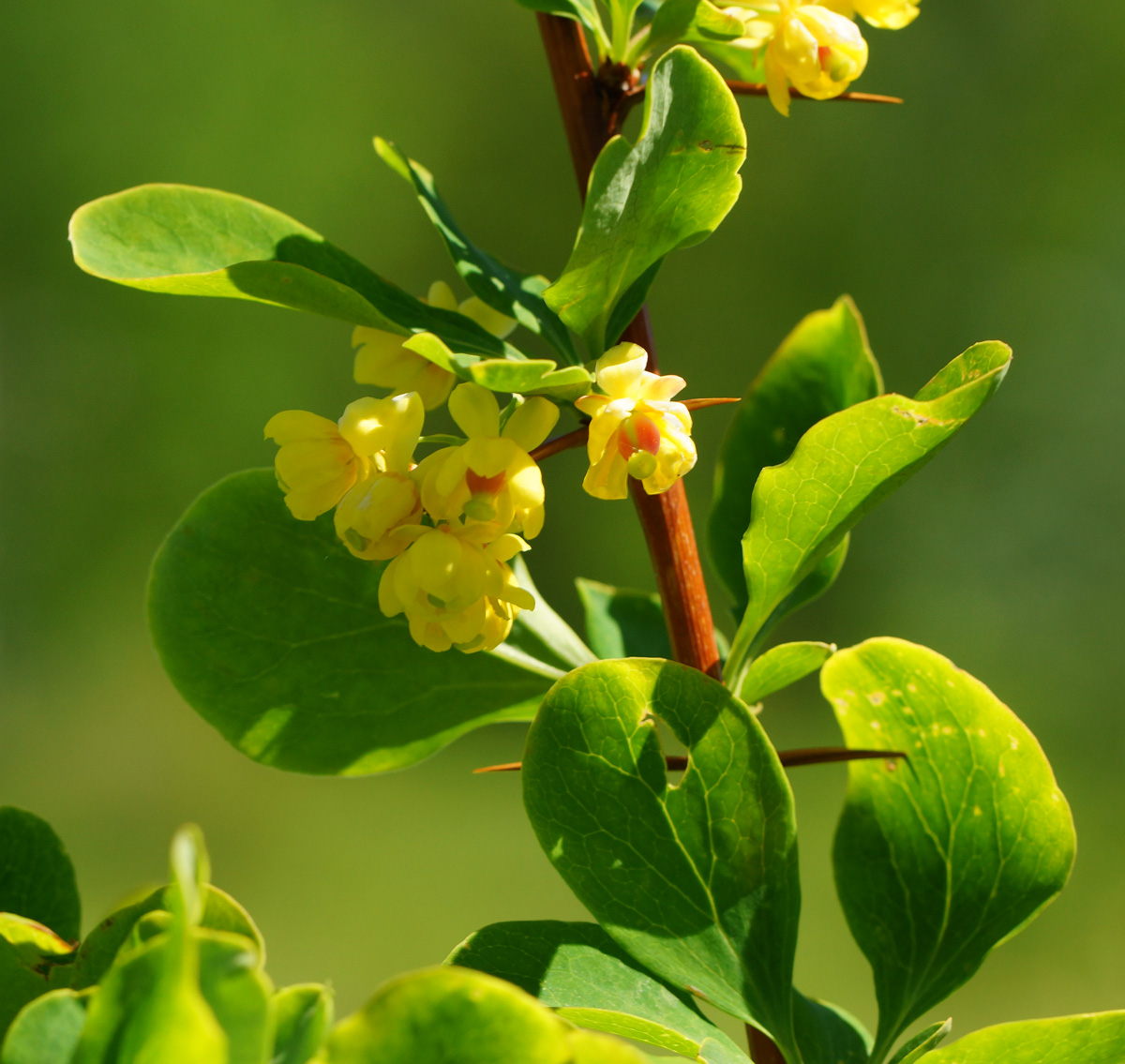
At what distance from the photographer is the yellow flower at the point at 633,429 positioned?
18 cm

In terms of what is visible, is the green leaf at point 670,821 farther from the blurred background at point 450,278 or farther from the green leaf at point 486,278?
the blurred background at point 450,278

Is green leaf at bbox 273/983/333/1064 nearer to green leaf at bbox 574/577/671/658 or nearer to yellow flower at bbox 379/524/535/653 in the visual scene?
yellow flower at bbox 379/524/535/653

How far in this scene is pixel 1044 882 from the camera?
8.0 inches

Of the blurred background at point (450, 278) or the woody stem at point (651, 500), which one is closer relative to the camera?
the woody stem at point (651, 500)

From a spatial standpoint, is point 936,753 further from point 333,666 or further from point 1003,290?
point 1003,290

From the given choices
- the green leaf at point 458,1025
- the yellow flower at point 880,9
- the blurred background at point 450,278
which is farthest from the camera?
the blurred background at point 450,278

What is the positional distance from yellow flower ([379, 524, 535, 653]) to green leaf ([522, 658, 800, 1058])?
0.06ft

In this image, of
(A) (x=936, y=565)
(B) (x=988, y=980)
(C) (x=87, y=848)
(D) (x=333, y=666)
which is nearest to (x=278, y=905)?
(C) (x=87, y=848)

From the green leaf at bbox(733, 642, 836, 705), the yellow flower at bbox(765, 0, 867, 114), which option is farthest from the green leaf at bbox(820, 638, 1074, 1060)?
the yellow flower at bbox(765, 0, 867, 114)

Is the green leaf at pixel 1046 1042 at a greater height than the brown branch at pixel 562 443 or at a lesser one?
lesser

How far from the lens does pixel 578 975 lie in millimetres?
197

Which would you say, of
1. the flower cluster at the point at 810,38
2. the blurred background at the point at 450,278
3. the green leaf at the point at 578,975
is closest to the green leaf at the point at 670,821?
the green leaf at the point at 578,975

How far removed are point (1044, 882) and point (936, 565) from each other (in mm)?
1775

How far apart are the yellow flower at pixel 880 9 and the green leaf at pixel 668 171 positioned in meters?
0.07
